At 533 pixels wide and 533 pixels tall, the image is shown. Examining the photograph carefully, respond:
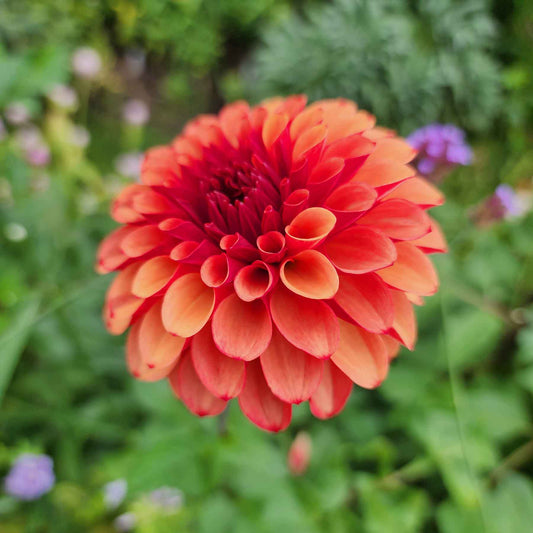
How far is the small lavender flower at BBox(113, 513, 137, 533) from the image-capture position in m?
1.00

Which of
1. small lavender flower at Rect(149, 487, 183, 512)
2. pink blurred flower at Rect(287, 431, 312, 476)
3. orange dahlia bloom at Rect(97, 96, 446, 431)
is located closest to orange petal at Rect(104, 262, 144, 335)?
orange dahlia bloom at Rect(97, 96, 446, 431)

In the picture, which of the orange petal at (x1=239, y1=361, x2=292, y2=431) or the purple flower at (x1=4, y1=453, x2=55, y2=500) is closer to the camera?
the orange petal at (x1=239, y1=361, x2=292, y2=431)

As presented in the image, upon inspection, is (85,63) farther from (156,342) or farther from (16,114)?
(156,342)

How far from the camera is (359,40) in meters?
1.69

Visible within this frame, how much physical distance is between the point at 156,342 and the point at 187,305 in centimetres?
5

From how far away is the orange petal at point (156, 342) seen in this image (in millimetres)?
439

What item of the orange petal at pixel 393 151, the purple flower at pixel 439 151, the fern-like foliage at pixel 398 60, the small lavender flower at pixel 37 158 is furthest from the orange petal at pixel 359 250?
the fern-like foliage at pixel 398 60

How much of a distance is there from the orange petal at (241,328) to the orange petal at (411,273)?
4.9 inches

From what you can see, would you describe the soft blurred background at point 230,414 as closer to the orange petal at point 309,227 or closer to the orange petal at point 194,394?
the orange petal at point 194,394

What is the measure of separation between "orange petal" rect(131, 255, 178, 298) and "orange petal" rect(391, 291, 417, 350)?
222 mm

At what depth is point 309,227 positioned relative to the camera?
18.0 inches

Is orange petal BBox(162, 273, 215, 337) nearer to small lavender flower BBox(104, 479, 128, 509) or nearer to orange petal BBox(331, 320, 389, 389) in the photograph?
orange petal BBox(331, 320, 389, 389)

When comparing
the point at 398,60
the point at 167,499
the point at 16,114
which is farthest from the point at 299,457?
the point at 398,60

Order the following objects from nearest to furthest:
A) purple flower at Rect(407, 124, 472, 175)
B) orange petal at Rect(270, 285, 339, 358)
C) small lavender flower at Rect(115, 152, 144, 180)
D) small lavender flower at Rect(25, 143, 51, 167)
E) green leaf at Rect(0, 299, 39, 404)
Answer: orange petal at Rect(270, 285, 339, 358), green leaf at Rect(0, 299, 39, 404), purple flower at Rect(407, 124, 472, 175), small lavender flower at Rect(25, 143, 51, 167), small lavender flower at Rect(115, 152, 144, 180)
